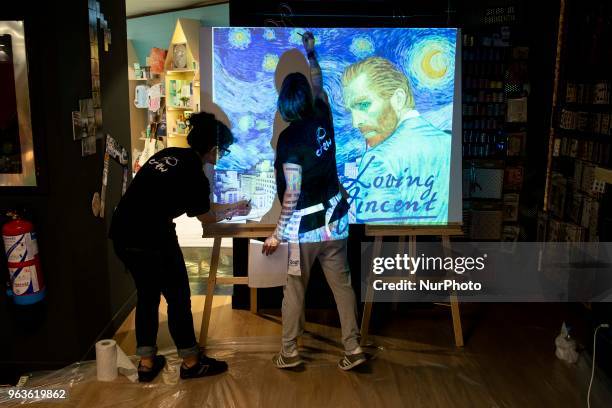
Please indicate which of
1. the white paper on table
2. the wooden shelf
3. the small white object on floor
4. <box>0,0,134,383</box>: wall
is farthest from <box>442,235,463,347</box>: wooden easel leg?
the wooden shelf

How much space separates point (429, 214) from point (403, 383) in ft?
2.98

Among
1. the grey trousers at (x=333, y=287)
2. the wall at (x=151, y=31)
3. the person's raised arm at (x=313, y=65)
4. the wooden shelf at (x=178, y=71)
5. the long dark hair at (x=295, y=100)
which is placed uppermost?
the wall at (x=151, y=31)

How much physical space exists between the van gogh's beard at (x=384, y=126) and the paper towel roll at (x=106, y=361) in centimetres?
167

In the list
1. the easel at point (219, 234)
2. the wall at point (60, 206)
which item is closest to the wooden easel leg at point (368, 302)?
the easel at point (219, 234)

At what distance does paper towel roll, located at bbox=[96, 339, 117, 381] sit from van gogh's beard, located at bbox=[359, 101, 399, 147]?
1671 millimetres

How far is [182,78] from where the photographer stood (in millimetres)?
8234

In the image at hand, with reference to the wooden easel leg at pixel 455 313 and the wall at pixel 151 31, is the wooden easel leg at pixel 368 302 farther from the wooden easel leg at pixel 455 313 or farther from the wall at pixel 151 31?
the wall at pixel 151 31

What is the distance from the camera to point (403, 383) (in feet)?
9.24

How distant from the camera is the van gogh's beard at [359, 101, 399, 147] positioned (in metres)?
3.10

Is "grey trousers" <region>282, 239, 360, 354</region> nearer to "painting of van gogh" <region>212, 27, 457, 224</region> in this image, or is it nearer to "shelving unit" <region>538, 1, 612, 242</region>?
"painting of van gogh" <region>212, 27, 457, 224</region>

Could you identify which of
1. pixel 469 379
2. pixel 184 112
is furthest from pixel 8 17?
pixel 184 112

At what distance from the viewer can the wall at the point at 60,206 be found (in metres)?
2.58

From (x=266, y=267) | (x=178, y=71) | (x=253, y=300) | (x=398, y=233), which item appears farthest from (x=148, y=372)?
(x=178, y=71)

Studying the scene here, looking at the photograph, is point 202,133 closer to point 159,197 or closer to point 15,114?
point 159,197
